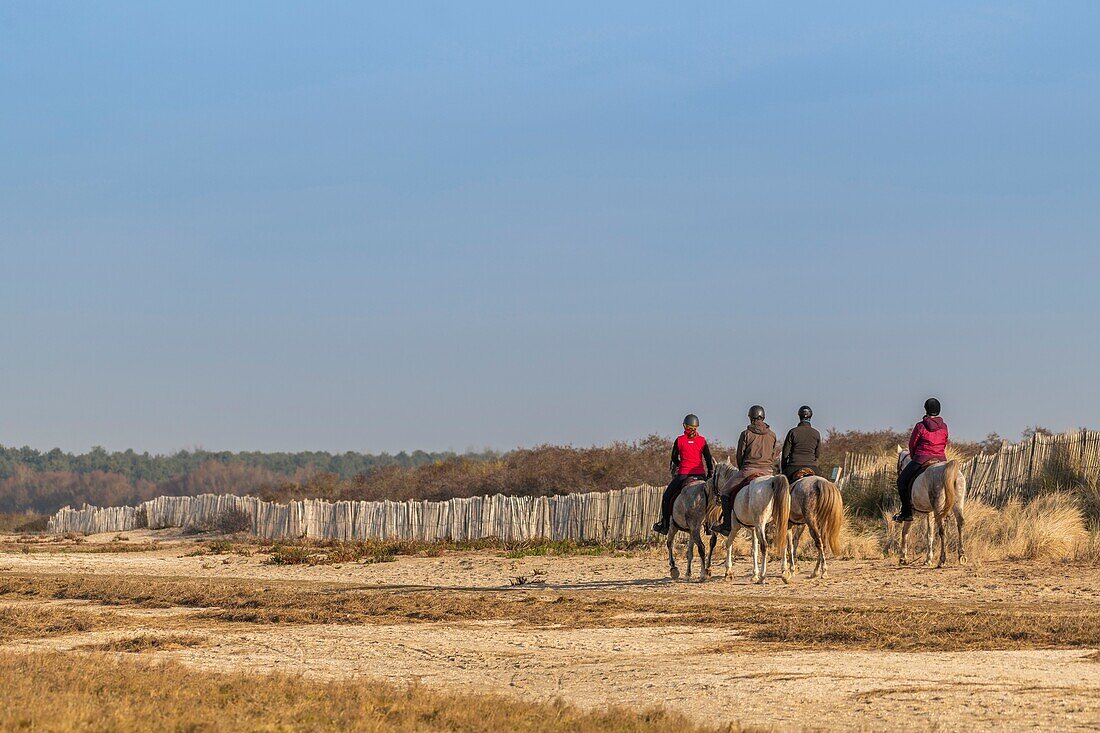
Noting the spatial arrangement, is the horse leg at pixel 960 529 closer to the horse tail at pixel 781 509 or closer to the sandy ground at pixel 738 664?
the sandy ground at pixel 738 664

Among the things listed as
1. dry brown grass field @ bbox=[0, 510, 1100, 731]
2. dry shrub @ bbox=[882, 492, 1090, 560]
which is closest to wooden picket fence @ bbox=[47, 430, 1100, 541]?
dry shrub @ bbox=[882, 492, 1090, 560]

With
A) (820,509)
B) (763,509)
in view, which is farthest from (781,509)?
(820,509)

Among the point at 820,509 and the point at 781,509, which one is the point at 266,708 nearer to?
the point at 781,509

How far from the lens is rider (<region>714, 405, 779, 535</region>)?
1711 centimetres

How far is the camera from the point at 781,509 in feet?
53.0

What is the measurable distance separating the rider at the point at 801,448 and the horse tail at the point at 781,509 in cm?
127

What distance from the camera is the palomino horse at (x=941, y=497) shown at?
57.7ft

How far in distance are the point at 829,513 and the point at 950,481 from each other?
6.98 feet

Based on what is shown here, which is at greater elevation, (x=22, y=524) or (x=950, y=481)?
(x=950, y=481)

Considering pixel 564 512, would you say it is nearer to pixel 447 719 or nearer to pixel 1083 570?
pixel 1083 570

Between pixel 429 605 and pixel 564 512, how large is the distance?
14513 mm

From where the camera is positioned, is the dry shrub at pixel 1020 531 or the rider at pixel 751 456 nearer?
the rider at pixel 751 456

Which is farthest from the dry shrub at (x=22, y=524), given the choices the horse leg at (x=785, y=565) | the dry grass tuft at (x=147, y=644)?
the dry grass tuft at (x=147, y=644)

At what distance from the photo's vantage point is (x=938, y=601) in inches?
570
